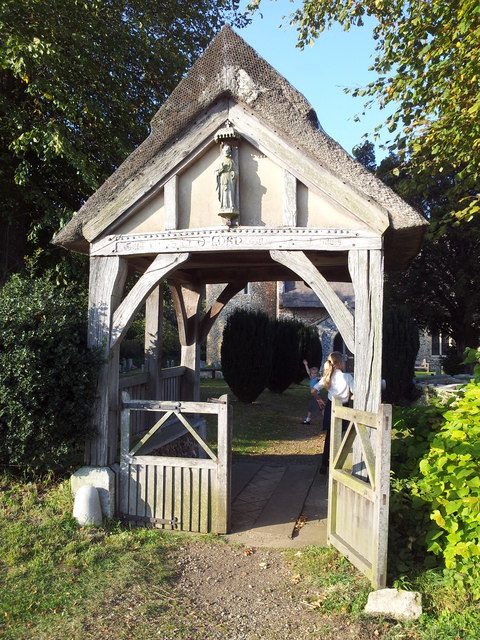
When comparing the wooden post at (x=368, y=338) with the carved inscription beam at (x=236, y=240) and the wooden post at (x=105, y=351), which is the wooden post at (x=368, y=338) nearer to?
the carved inscription beam at (x=236, y=240)

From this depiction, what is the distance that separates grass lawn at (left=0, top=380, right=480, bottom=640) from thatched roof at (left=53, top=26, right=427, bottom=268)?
2781mm

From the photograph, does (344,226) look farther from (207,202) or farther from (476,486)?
(476,486)

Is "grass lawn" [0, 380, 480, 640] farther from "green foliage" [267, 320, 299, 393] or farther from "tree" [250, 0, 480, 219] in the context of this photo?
"green foliage" [267, 320, 299, 393]

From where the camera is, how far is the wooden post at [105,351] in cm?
556

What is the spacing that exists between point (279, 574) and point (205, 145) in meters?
4.05

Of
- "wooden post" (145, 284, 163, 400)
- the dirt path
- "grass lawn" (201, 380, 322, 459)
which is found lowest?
"grass lawn" (201, 380, 322, 459)

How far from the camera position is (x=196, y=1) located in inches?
490

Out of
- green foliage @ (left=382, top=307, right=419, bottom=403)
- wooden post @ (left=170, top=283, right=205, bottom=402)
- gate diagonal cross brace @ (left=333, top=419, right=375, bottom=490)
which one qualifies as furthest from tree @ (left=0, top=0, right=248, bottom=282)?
green foliage @ (left=382, top=307, right=419, bottom=403)

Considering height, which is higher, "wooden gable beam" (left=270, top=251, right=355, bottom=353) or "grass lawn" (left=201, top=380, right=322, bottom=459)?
"wooden gable beam" (left=270, top=251, right=355, bottom=353)

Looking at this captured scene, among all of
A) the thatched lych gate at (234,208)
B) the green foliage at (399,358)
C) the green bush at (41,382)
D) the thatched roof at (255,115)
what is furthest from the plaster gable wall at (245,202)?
the green foliage at (399,358)

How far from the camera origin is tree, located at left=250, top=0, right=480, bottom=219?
7191 millimetres

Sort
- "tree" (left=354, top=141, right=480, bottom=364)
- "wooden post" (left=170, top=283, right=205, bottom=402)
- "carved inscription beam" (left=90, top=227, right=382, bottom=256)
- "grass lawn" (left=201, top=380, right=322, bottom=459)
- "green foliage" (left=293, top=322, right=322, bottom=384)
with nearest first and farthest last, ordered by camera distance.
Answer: "carved inscription beam" (left=90, top=227, right=382, bottom=256), "wooden post" (left=170, top=283, right=205, bottom=402), "grass lawn" (left=201, top=380, right=322, bottom=459), "tree" (left=354, top=141, right=480, bottom=364), "green foliage" (left=293, top=322, right=322, bottom=384)

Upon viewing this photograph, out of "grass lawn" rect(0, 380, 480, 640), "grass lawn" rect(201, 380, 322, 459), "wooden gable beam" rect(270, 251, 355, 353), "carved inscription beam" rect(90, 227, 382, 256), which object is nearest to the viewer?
"grass lawn" rect(0, 380, 480, 640)

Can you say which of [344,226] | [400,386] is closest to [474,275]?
[400,386]
